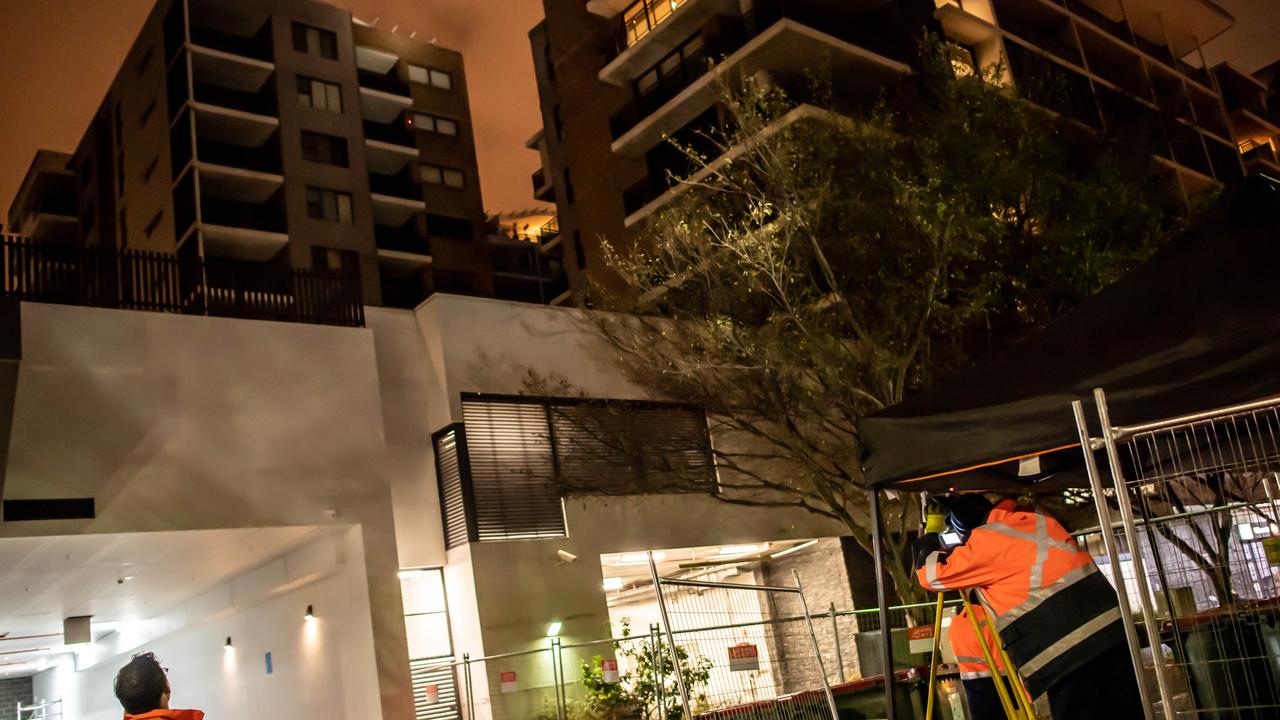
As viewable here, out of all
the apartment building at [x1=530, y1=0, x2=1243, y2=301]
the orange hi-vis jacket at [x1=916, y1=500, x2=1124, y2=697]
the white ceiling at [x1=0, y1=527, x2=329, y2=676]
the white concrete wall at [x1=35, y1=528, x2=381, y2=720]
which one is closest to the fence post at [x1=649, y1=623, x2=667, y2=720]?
the orange hi-vis jacket at [x1=916, y1=500, x2=1124, y2=697]

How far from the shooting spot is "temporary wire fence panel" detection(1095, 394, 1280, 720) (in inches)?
179

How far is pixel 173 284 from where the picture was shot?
13.7 m

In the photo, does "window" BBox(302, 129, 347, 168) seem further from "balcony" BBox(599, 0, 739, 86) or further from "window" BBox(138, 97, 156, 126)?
"balcony" BBox(599, 0, 739, 86)

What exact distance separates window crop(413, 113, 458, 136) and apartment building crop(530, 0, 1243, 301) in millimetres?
5158

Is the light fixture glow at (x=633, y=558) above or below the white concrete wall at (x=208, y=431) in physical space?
below

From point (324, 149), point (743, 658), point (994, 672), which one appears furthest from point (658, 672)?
point (324, 149)

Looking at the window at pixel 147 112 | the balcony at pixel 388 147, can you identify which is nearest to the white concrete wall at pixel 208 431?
the balcony at pixel 388 147

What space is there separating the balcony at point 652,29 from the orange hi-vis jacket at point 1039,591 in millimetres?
26558

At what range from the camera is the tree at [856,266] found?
51.5 ft

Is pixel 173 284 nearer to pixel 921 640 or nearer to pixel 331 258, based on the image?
pixel 921 640

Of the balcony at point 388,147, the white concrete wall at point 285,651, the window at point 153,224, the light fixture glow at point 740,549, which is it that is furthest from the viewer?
the balcony at point 388,147

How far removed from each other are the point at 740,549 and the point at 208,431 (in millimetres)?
9404

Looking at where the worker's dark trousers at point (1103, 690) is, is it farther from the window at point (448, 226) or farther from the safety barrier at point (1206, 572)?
the window at point (448, 226)

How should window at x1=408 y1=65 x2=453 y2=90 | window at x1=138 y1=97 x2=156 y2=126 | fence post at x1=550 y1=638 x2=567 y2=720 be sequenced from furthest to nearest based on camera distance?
window at x1=408 y1=65 x2=453 y2=90 < window at x1=138 y1=97 x2=156 y2=126 < fence post at x1=550 y1=638 x2=567 y2=720
